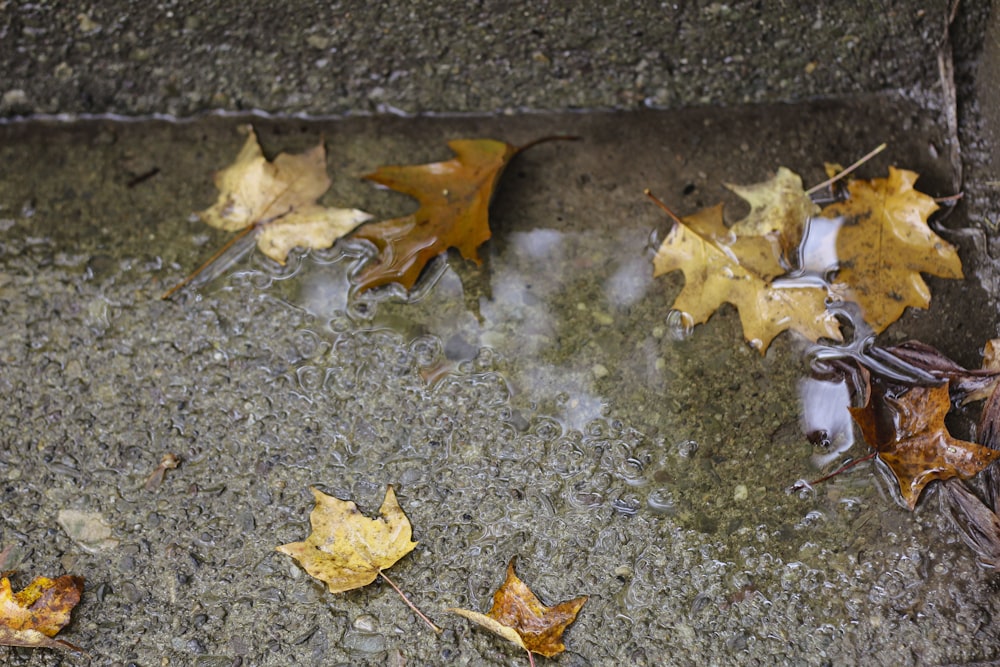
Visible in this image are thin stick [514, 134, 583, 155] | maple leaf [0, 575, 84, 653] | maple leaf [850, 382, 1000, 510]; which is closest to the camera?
maple leaf [0, 575, 84, 653]

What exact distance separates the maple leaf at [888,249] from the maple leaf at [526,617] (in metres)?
0.94

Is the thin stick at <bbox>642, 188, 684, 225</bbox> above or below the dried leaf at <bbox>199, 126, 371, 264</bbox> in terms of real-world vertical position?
below

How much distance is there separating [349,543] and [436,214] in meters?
0.77

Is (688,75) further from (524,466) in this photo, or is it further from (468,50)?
(524,466)

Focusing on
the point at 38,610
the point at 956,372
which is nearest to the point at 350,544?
the point at 38,610

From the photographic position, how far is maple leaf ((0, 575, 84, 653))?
1.50m

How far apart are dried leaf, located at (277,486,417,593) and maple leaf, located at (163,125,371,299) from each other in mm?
631

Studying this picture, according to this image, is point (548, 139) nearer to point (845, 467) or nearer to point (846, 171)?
point (846, 171)

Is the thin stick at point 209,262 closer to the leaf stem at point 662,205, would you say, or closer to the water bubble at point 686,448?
the leaf stem at point 662,205

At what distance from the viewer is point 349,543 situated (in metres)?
1.61

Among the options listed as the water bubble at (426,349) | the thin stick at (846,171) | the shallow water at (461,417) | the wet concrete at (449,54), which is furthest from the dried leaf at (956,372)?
the water bubble at (426,349)

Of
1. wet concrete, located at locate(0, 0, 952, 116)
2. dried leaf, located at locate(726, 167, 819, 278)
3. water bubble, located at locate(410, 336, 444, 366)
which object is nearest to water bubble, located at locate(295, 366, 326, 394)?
water bubble, located at locate(410, 336, 444, 366)

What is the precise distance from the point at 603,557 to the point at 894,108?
4.49ft

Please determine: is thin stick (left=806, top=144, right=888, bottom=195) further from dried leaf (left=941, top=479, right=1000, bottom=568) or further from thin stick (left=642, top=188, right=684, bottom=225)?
dried leaf (left=941, top=479, right=1000, bottom=568)
